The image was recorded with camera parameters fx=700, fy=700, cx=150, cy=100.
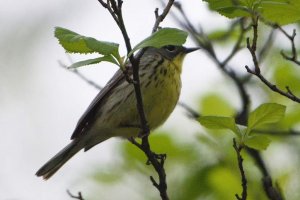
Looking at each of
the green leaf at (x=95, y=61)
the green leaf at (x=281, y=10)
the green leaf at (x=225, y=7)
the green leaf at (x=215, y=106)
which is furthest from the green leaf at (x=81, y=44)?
the green leaf at (x=215, y=106)

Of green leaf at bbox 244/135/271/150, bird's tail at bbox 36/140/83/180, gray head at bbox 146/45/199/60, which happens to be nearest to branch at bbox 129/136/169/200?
green leaf at bbox 244/135/271/150

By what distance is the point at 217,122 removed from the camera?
3861mm

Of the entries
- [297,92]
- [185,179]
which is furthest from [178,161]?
[297,92]

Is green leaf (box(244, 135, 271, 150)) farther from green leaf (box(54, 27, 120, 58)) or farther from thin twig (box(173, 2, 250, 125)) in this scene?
thin twig (box(173, 2, 250, 125))

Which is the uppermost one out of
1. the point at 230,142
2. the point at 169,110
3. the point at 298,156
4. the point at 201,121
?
the point at 201,121

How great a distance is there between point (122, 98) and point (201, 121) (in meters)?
2.79

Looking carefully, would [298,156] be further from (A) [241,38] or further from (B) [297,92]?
(A) [241,38]

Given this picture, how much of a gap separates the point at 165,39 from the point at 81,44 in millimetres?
483

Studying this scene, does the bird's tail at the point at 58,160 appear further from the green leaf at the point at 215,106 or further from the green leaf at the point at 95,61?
the green leaf at the point at 95,61

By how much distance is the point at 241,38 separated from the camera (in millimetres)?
6695

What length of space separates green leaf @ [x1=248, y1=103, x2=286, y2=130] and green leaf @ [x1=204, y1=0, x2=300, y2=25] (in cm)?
47

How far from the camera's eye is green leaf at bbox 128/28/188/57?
3518 millimetres


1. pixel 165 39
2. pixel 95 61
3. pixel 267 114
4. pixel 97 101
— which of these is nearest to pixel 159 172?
pixel 267 114

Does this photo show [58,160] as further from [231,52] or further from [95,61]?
[95,61]
